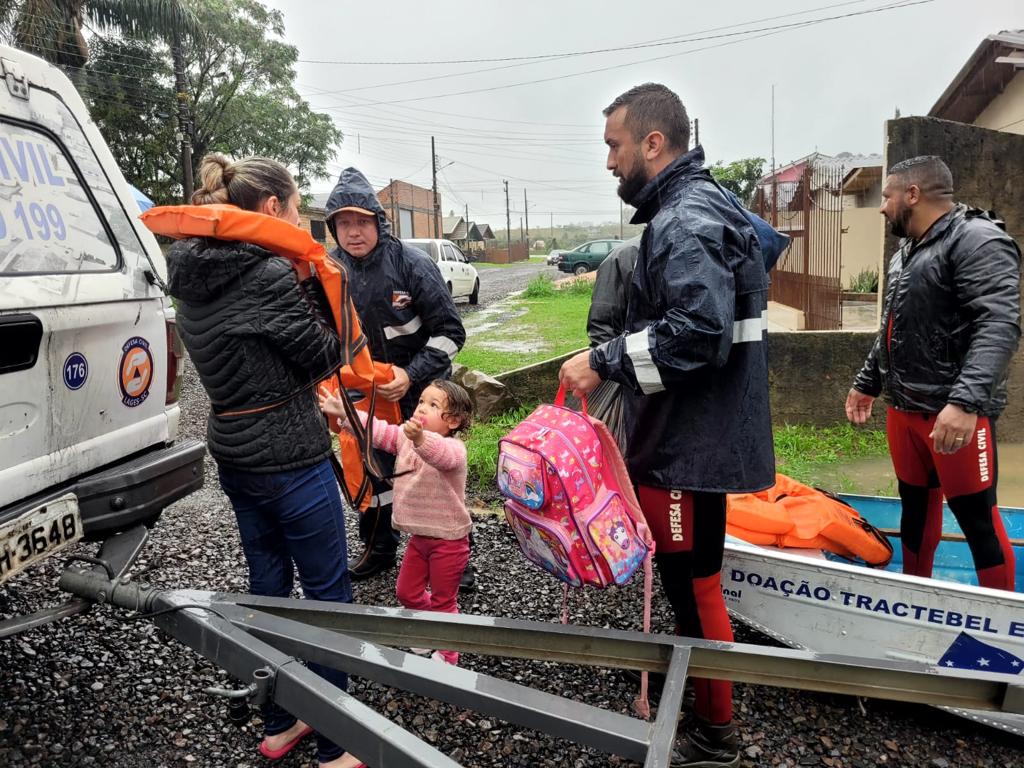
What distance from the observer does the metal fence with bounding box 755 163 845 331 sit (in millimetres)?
8430

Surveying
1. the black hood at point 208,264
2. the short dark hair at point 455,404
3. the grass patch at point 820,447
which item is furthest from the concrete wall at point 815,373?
the black hood at point 208,264

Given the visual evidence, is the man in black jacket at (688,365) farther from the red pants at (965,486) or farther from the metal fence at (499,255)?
the metal fence at (499,255)

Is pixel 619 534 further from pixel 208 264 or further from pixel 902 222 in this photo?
pixel 902 222

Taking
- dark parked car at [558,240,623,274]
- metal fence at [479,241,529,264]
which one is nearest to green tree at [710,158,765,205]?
dark parked car at [558,240,623,274]

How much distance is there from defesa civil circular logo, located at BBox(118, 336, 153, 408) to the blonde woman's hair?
0.77 m

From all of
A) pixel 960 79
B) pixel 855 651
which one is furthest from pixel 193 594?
pixel 960 79

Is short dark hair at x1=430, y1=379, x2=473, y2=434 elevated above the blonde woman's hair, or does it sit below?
below

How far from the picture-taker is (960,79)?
40.9ft

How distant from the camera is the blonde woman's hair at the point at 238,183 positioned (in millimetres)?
2248

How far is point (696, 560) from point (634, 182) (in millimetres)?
1219

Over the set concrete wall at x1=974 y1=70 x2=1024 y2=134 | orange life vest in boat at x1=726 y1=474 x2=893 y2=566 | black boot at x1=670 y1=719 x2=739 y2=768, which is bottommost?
black boot at x1=670 y1=719 x2=739 y2=768

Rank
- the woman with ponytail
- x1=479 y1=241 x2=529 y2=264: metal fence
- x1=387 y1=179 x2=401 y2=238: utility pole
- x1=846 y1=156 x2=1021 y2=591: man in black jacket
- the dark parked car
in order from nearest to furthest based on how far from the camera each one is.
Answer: the woman with ponytail, x1=846 y1=156 x2=1021 y2=591: man in black jacket, the dark parked car, x1=387 y1=179 x2=401 y2=238: utility pole, x1=479 y1=241 x2=529 y2=264: metal fence

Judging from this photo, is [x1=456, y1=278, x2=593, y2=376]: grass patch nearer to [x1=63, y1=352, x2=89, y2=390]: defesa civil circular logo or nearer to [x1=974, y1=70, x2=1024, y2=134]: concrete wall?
[x1=63, y1=352, x2=89, y2=390]: defesa civil circular logo

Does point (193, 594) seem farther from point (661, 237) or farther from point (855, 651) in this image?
point (855, 651)
